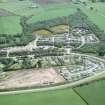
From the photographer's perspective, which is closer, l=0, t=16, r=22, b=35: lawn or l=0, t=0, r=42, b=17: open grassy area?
l=0, t=16, r=22, b=35: lawn

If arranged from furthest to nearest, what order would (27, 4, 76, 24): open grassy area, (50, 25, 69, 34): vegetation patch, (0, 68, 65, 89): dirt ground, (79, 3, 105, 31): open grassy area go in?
(27, 4, 76, 24): open grassy area < (79, 3, 105, 31): open grassy area < (50, 25, 69, 34): vegetation patch < (0, 68, 65, 89): dirt ground

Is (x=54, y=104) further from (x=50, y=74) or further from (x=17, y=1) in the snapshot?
(x=17, y=1)

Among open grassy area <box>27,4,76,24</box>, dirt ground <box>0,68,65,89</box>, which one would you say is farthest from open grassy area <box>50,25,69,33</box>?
dirt ground <box>0,68,65,89</box>

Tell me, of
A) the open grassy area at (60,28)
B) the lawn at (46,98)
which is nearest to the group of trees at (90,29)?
the open grassy area at (60,28)

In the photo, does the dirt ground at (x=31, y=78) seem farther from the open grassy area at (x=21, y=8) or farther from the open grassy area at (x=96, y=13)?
the open grassy area at (x=21, y=8)

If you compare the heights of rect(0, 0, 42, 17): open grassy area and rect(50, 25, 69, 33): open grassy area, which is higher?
rect(0, 0, 42, 17): open grassy area

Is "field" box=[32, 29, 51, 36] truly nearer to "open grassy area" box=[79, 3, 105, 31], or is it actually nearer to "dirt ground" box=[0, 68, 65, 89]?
"open grassy area" box=[79, 3, 105, 31]

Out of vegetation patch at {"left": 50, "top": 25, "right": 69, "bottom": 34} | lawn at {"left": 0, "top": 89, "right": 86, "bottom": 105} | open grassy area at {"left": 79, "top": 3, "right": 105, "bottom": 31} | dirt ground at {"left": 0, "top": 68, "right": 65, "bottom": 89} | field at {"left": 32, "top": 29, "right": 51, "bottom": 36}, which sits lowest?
lawn at {"left": 0, "top": 89, "right": 86, "bottom": 105}

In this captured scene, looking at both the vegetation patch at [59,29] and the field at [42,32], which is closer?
the field at [42,32]

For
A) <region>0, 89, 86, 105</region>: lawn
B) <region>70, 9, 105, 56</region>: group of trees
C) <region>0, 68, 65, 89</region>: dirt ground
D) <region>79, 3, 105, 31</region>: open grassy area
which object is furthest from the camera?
<region>79, 3, 105, 31</region>: open grassy area
